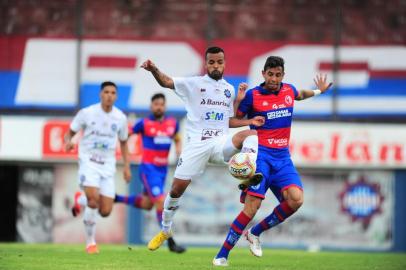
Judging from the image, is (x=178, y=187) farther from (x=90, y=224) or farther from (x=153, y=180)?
(x=153, y=180)

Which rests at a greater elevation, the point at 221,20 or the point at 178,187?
the point at 221,20

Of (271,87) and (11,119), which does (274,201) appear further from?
(271,87)

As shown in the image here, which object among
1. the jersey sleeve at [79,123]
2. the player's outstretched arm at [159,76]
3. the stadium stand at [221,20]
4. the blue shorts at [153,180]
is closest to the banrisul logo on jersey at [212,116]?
the player's outstretched arm at [159,76]

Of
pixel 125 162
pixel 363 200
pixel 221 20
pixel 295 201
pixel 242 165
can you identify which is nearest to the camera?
pixel 242 165

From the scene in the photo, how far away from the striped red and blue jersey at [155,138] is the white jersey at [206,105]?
4.95 m

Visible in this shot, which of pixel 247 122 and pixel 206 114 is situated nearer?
Answer: pixel 247 122

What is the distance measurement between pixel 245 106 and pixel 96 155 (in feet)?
11.9

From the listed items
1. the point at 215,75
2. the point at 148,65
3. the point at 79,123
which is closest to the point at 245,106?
the point at 215,75

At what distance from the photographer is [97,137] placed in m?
14.8

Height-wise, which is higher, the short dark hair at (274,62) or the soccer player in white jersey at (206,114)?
the short dark hair at (274,62)

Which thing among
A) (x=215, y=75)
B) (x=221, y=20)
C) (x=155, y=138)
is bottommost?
Result: (x=155, y=138)

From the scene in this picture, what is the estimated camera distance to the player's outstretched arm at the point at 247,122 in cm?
1173

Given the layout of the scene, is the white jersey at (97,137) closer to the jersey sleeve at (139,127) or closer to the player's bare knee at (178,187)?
the jersey sleeve at (139,127)

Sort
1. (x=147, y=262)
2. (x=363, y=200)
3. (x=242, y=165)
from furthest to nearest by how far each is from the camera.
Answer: (x=363, y=200) < (x=147, y=262) < (x=242, y=165)
